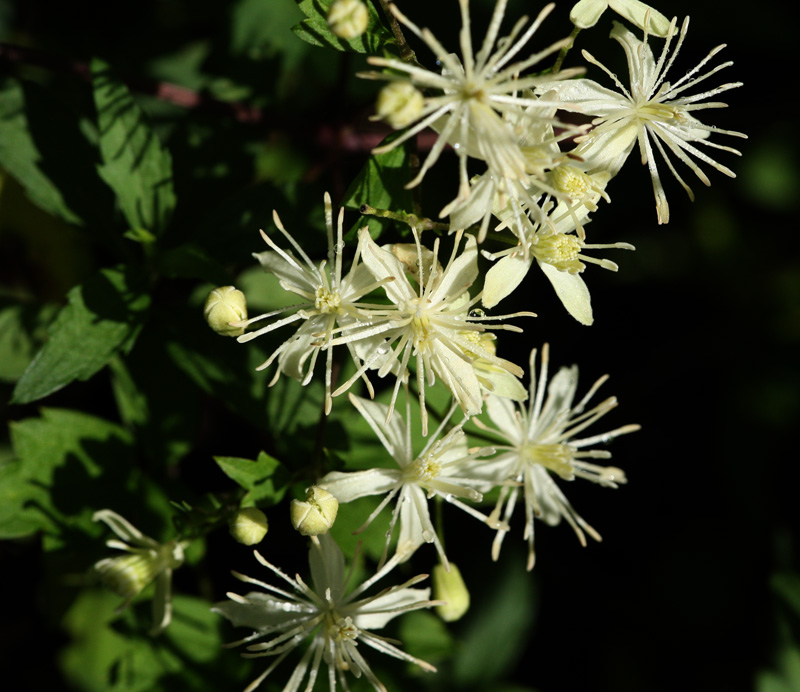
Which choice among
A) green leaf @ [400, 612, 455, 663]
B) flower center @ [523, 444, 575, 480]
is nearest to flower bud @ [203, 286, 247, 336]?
flower center @ [523, 444, 575, 480]

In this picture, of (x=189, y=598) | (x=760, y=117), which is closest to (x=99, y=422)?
(x=189, y=598)

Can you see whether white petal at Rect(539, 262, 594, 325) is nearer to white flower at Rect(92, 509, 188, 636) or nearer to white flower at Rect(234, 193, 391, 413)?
white flower at Rect(234, 193, 391, 413)

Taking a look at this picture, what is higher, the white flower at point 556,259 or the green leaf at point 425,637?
the white flower at point 556,259

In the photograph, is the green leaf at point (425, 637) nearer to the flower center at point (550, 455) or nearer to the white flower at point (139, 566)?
the flower center at point (550, 455)

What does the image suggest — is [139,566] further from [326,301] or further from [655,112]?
[655,112]

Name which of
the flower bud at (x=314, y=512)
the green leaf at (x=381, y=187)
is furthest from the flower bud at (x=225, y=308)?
the flower bud at (x=314, y=512)

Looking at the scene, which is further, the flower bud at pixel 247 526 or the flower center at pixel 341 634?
the flower center at pixel 341 634

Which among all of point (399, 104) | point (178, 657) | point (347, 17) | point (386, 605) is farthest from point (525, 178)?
point (178, 657)
